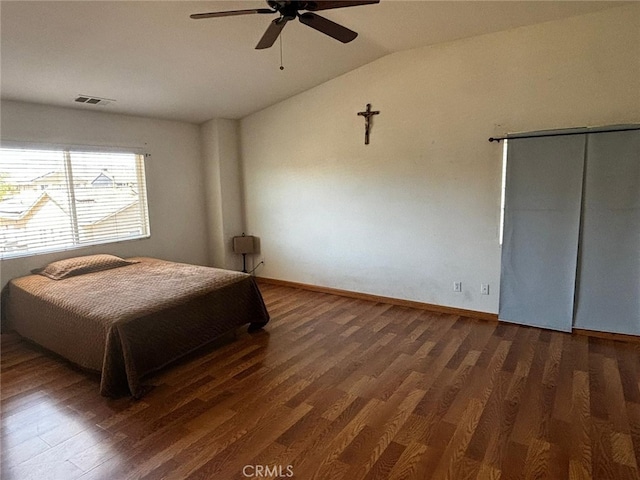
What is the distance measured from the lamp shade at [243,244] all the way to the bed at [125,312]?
1.49 m

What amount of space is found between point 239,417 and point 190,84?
3.34 meters

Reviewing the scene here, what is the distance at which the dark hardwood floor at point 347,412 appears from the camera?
6.43ft

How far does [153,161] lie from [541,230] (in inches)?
183

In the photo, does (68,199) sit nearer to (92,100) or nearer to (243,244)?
(92,100)

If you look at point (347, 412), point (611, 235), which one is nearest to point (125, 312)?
point (347, 412)

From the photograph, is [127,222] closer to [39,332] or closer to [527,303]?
[39,332]

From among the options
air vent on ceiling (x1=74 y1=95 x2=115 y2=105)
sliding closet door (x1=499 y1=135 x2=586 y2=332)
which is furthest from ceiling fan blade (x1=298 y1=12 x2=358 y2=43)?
air vent on ceiling (x1=74 y1=95 x2=115 y2=105)

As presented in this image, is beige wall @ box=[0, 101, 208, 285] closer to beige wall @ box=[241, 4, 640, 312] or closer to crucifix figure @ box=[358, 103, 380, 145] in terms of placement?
beige wall @ box=[241, 4, 640, 312]

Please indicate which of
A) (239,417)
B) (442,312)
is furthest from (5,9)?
(442,312)

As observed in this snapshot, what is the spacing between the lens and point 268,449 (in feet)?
6.81

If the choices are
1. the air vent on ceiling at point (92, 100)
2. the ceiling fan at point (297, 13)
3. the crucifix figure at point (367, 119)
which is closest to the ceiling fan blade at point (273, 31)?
the ceiling fan at point (297, 13)

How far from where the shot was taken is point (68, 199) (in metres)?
4.15

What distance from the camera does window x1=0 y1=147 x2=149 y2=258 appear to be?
371cm

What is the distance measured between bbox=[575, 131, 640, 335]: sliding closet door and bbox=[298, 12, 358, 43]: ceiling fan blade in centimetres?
243
